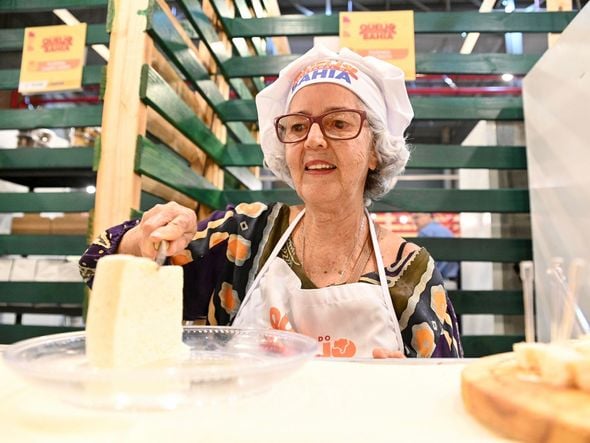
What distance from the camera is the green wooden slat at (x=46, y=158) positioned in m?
2.01

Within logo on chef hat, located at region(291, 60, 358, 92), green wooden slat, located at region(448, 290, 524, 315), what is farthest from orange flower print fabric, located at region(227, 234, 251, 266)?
green wooden slat, located at region(448, 290, 524, 315)

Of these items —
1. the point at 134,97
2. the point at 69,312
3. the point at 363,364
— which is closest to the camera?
the point at 363,364

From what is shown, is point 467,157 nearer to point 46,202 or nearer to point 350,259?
point 350,259

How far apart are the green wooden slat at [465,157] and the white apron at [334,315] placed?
3.41ft

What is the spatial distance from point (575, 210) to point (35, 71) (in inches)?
88.3

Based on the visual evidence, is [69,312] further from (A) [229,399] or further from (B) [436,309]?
(A) [229,399]

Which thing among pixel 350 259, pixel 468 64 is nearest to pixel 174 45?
pixel 350 259

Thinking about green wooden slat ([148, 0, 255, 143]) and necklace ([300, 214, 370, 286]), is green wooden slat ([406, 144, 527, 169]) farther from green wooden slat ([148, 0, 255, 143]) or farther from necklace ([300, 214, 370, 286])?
green wooden slat ([148, 0, 255, 143])

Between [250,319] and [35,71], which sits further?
[35,71]

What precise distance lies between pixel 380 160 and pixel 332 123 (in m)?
0.27

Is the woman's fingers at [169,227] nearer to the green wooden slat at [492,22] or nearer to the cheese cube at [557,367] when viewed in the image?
the cheese cube at [557,367]

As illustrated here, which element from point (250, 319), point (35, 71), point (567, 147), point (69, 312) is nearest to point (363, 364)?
point (250, 319)

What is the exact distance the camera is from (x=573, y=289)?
58cm

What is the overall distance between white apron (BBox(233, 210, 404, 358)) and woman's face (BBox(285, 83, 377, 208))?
29 cm
